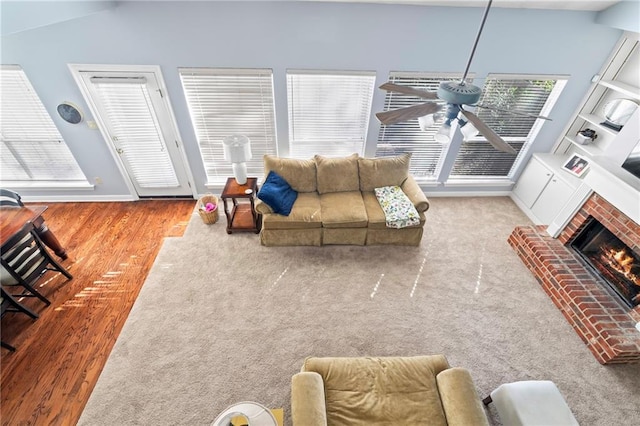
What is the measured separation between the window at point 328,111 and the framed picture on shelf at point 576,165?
2798 millimetres

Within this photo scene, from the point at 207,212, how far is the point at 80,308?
1.72 metres

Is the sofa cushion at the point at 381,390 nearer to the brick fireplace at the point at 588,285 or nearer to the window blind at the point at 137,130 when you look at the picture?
the brick fireplace at the point at 588,285

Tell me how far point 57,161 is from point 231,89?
2.84 meters

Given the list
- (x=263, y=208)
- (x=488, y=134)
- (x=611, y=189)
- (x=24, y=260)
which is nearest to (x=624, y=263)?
(x=611, y=189)

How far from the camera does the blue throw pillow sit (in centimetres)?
352

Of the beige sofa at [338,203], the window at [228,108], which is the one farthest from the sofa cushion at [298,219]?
the window at [228,108]

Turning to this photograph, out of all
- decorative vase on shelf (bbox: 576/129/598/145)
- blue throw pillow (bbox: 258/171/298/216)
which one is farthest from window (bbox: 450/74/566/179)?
blue throw pillow (bbox: 258/171/298/216)

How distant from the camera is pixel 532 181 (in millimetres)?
4434

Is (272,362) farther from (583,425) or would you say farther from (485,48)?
(485,48)

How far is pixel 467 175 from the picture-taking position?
15.8ft

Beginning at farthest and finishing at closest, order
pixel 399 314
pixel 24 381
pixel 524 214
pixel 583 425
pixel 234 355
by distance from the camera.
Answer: pixel 524 214 < pixel 399 314 < pixel 234 355 < pixel 24 381 < pixel 583 425

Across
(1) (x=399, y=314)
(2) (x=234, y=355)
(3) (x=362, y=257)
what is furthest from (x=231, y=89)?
(1) (x=399, y=314)

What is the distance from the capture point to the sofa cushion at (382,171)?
13.1 ft

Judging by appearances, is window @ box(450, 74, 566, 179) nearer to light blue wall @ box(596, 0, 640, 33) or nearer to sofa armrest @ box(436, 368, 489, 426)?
light blue wall @ box(596, 0, 640, 33)
